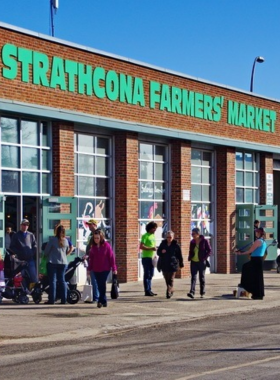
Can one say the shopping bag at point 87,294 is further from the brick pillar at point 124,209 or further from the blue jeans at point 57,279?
the brick pillar at point 124,209

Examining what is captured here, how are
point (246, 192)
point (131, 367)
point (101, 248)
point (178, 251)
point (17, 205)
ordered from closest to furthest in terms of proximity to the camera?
point (131, 367) < point (101, 248) < point (178, 251) < point (17, 205) < point (246, 192)

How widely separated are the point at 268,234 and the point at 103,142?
9.86 metres

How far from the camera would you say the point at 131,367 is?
444 inches

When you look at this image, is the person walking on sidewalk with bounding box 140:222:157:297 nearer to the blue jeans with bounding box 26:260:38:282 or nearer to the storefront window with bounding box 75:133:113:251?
the blue jeans with bounding box 26:260:38:282

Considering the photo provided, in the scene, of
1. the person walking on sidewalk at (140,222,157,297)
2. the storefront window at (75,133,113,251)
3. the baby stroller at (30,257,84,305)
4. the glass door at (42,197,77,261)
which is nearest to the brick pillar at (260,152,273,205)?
the storefront window at (75,133,113,251)

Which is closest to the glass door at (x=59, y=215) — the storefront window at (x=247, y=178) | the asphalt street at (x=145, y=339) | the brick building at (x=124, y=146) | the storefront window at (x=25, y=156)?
the brick building at (x=124, y=146)

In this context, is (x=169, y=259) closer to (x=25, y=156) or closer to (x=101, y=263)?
(x=101, y=263)

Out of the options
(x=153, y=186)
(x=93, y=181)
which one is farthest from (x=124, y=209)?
(x=153, y=186)

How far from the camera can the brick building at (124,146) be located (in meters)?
22.4

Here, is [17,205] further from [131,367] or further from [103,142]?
[131,367]

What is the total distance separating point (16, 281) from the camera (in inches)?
787

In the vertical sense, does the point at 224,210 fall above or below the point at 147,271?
above

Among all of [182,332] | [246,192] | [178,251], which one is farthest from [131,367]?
[246,192]

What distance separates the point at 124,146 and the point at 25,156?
167 inches
